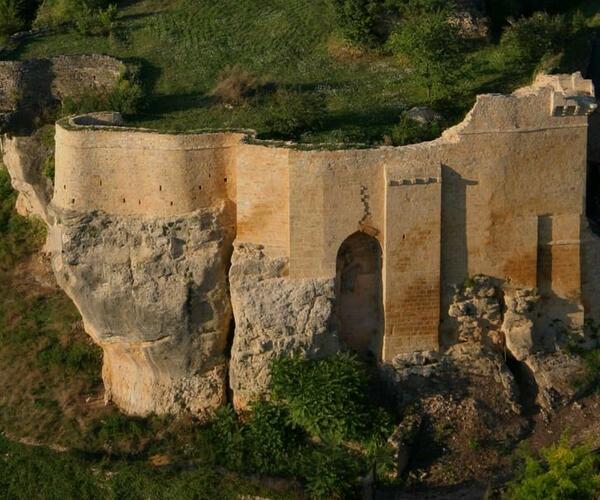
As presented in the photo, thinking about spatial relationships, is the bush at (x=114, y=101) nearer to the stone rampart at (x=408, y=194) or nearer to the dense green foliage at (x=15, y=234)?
the stone rampart at (x=408, y=194)

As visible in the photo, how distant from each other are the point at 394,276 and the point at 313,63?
25.1 ft

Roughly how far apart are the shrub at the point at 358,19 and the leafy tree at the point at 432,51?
3.15 ft

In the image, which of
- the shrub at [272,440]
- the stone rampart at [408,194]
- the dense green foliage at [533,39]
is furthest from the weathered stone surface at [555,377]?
the dense green foliage at [533,39]

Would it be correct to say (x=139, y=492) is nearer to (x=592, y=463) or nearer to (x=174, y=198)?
(x=174, y=198)

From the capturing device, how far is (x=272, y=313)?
23.2 meters

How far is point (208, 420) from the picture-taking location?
24344mm

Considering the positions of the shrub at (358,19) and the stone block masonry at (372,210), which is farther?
the shrub at (358,19)

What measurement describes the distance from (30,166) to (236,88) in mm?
5108

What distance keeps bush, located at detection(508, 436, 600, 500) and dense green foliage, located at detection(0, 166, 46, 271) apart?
13.3m

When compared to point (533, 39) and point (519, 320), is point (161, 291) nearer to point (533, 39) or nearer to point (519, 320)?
point (519, 320)

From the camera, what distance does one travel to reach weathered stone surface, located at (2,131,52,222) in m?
27.6

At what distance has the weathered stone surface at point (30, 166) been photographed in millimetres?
27641

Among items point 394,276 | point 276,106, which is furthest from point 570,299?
point 276,106

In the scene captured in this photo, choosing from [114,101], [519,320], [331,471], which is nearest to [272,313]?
[331,471]
